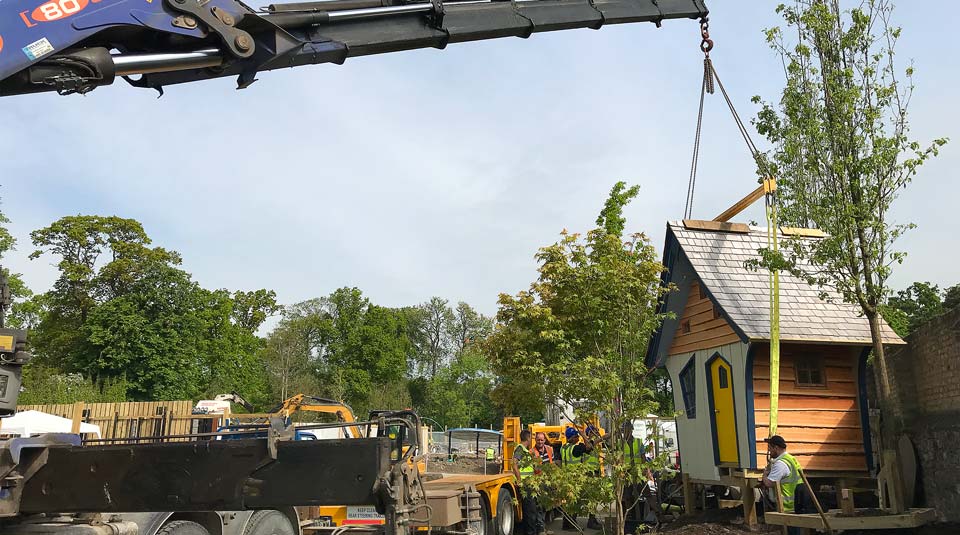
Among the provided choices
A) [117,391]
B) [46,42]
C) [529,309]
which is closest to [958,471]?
[529,309]

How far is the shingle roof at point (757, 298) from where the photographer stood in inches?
507

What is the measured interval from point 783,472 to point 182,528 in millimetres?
7226

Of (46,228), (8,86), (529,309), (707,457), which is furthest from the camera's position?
(46,228)

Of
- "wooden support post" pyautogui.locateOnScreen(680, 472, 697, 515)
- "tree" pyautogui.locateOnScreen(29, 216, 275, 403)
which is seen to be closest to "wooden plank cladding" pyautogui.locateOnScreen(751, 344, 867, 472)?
"wooden support post" pyautogui.locateOnScreen(680, 472, 697, 515)

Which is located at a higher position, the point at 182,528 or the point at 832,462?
the point at 832,462

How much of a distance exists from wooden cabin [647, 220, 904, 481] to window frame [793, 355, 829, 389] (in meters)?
0.02

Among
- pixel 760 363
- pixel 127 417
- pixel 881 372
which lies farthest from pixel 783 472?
pixel 127 417

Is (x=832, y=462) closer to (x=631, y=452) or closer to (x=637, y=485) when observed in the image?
(x=637, y=485)

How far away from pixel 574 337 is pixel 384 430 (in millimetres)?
6945

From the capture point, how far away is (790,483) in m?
10.2

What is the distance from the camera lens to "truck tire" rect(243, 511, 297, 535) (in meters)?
7.54

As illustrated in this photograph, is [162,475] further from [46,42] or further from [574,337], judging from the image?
[574,337]

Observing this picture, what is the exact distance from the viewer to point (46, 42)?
532cm

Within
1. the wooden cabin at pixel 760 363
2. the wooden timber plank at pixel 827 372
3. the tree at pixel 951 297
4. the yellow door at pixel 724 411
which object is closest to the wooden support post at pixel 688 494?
the wooden cabin at pixel 760 363
